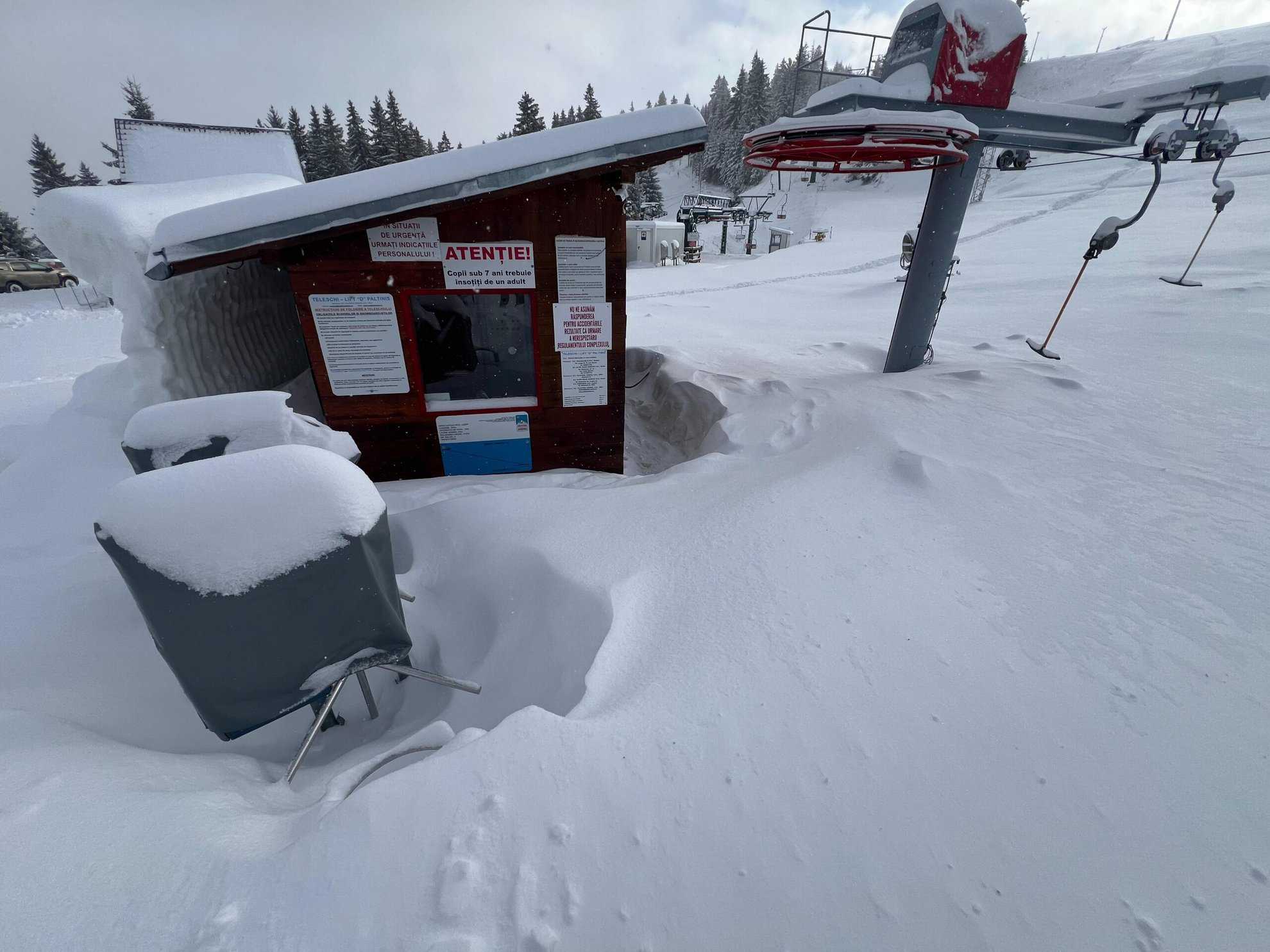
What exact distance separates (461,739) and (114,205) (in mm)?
5178

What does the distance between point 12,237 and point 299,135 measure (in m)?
17.3

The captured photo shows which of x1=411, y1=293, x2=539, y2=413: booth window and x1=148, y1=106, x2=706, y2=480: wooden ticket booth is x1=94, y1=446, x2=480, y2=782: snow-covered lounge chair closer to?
x1=148, y1=106, x2=706, y2=480: wooden ticket booth

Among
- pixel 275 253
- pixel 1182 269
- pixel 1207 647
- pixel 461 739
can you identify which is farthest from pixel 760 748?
pixel 1182 269

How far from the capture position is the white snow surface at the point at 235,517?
1.75 metres

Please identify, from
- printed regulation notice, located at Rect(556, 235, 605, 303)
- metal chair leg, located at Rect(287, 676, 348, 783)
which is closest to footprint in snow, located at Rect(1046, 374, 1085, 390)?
printed regulation notice, located at Rect(556, 235, 605, 303)

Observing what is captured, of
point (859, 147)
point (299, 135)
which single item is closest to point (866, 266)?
point (859, 147)

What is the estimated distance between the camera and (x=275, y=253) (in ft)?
13.3

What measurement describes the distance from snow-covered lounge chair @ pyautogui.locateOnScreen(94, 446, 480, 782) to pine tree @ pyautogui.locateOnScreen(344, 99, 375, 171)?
40.7 m

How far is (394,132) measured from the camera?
113 ft

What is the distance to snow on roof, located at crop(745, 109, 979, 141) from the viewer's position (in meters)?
3.06

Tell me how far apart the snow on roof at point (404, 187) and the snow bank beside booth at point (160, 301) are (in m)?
0.71

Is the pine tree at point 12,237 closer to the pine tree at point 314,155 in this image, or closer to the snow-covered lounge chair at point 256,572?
the pine tree at point 314,155

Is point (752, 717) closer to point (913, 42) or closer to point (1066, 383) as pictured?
point (1066, 383)

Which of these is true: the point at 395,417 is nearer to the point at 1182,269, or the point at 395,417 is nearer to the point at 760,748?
the point at 760,748
